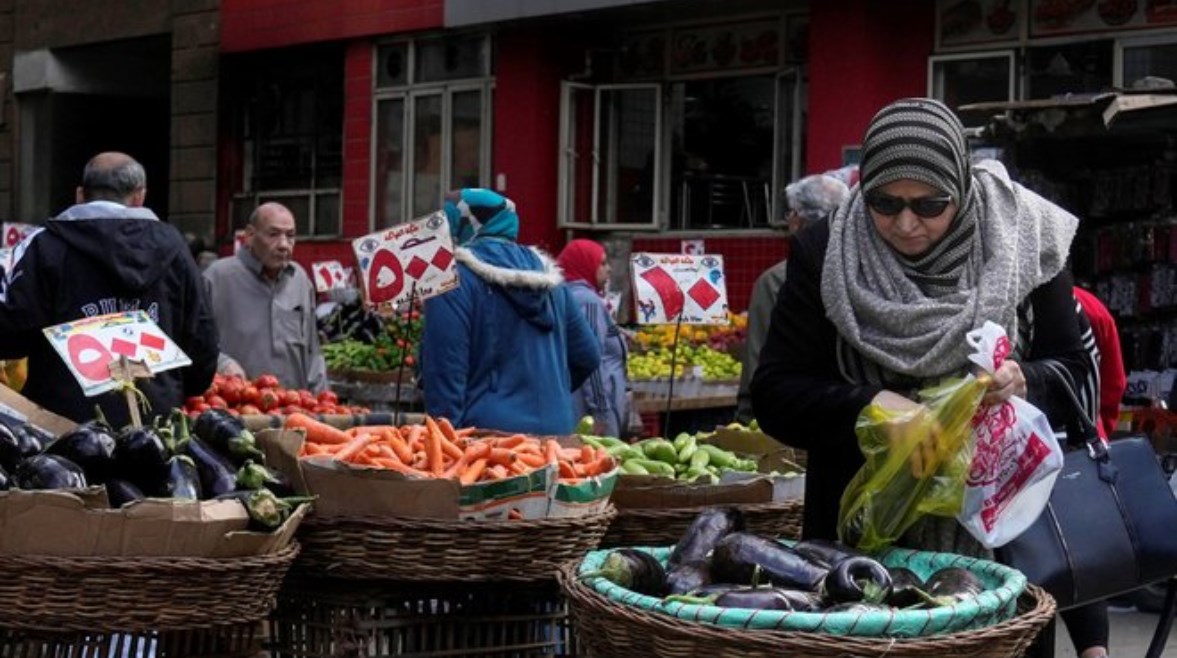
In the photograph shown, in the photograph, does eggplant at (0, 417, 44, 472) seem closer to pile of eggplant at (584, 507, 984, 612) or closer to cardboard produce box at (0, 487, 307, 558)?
cardboard produce box at (0, 487, 307, 558)

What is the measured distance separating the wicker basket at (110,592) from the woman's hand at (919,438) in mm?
1381

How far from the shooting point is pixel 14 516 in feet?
11.4

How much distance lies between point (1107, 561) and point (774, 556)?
3.81ft

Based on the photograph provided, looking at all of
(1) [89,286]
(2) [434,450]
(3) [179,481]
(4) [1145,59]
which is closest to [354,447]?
(2) [434,450]

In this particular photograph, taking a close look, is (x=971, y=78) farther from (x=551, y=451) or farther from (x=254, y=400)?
(x=551, y=451)

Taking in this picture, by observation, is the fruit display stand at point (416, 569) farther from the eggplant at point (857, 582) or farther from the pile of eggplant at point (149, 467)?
the eggplant at point (857, 582)

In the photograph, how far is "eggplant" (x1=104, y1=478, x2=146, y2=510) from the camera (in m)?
3.76

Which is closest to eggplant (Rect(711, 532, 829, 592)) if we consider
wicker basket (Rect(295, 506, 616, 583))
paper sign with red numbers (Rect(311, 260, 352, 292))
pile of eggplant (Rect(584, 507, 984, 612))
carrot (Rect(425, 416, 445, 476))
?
pile of eggplant (Rect(584, 507, 984, 612))

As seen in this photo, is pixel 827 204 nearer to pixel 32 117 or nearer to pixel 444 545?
pixel 444 545

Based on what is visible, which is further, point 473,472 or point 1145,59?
point 1145,59

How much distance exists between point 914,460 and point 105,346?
2.19 meters

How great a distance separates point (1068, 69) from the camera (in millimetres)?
13398

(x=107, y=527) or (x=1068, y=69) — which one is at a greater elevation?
(x=1068, y=69)

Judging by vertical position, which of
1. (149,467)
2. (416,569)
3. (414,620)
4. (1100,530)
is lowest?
(414,620)
